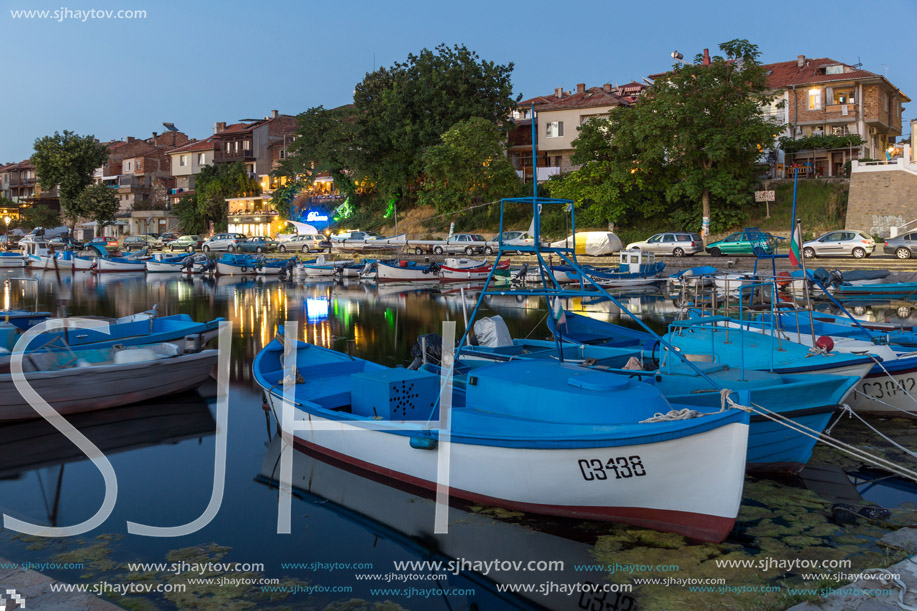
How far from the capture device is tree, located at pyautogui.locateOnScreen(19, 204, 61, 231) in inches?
3226

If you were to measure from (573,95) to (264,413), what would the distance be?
53295 mm

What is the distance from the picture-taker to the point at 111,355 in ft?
39.2

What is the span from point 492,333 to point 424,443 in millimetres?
Answer: 4968

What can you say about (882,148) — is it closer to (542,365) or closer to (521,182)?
(521,182)

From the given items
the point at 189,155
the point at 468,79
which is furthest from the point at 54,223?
the point at 468,79

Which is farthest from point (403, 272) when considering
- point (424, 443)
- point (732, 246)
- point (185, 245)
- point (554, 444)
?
point (554, 444)

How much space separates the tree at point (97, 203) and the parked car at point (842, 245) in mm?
66661

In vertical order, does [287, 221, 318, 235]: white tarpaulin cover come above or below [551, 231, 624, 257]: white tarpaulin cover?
above

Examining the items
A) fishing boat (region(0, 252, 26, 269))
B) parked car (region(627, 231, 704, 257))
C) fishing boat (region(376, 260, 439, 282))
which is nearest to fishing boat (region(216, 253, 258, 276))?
fishing boat (region(376, 260, 439, 282))

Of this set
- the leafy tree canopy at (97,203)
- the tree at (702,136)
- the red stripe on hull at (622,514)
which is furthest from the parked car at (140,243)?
the red stripe on hull at (622,514)

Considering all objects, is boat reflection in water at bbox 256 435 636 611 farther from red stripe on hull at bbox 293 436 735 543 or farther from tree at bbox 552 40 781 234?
tree at bbox 552 40 781 234

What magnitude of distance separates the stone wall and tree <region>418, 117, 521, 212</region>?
2188cm

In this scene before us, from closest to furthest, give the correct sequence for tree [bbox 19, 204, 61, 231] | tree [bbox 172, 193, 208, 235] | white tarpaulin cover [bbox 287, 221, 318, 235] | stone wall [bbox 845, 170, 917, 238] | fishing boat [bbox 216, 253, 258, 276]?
stone wall [bbox 845, 170, 917, 238]
fishing boat [bbox 216, 253, 258, 276]
white tarpaulin cover [bbox 287, 221, 318, 235]
tree [bbox 172, 193, 208, 235]
tree [bbox 19, 204, 61, 231]

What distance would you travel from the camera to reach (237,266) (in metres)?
49.8
